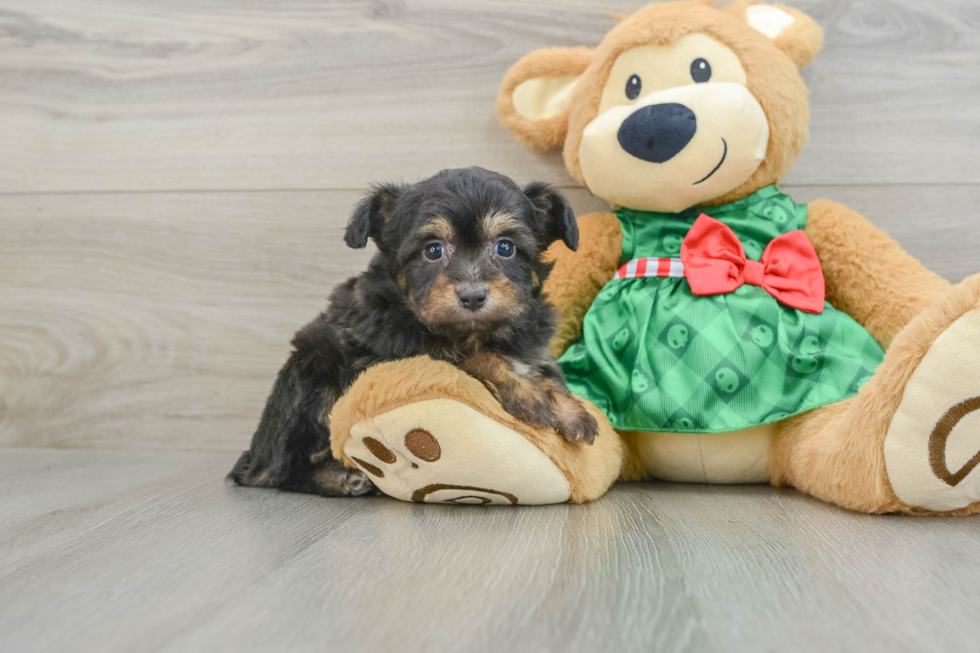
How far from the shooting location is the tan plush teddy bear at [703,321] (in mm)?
1465

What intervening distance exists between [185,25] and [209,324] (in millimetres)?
1087

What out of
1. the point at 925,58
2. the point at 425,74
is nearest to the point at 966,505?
the point at 925,58

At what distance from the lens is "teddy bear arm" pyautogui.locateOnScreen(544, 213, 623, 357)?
2.01m

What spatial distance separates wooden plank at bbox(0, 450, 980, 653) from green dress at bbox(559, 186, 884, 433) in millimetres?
231

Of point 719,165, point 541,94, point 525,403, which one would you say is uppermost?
point 541,94

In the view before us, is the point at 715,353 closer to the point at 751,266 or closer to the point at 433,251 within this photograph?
the point at 751,266

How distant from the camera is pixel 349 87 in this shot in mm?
2434

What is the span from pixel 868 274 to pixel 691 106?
0.68 meters

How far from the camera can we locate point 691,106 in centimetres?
177

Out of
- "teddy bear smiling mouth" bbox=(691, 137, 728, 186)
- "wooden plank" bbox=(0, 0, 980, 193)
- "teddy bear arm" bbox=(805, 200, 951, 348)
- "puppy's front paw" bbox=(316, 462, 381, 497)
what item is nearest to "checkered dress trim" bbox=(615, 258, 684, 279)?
"teddy bear smiling mouth" bbox=(691, 137, 728, 186)

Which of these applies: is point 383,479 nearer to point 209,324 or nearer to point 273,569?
point 273,569

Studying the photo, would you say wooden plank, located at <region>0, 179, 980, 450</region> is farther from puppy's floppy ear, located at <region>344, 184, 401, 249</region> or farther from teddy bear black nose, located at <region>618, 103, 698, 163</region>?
teddy bear black nose, located at <region>618, 103, 698, 163</region>

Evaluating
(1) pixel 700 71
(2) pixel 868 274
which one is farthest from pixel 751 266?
(1) pixel 700 71

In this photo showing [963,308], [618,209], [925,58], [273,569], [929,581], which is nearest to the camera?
[929,581]
